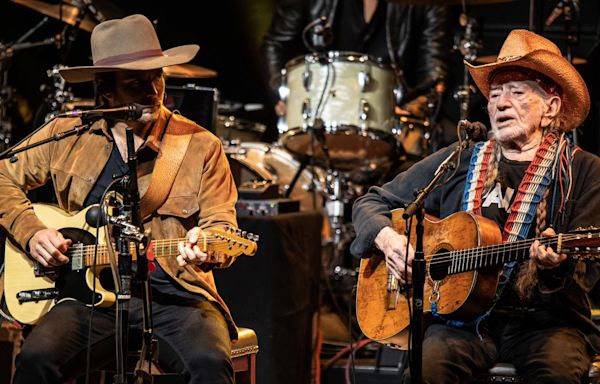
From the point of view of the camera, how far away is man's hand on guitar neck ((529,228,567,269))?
4.16 m

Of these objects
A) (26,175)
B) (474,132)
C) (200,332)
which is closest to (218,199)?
(200,332)

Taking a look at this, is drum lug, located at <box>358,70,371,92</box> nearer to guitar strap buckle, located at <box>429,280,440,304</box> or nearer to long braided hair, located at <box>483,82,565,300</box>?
long braided hair, located at <box>483,82,565,300</box>

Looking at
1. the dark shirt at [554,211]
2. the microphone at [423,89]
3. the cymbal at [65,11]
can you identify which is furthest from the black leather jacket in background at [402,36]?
the dark shirt at [554,211]

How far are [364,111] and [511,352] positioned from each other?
3071 millimetres

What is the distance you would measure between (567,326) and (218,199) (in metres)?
1.81

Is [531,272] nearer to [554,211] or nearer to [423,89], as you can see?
[554,211]

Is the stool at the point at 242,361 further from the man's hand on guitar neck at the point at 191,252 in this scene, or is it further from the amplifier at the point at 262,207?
the amplifier at the point at 262,207

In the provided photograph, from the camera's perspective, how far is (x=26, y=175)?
202 inches

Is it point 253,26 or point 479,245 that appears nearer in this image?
point 479,245

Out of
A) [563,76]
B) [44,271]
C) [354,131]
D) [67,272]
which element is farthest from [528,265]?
[354,131]

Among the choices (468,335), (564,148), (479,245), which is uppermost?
(564,148)

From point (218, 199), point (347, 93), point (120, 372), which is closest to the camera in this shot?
point (120, 372)

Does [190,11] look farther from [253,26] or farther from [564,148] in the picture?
[564,148]

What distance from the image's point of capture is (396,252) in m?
4.64
